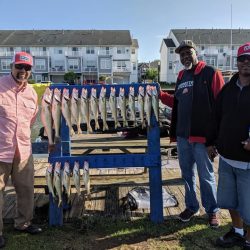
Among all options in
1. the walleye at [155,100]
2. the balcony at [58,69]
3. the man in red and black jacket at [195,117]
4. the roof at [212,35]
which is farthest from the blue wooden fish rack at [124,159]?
the roof at [212,35]

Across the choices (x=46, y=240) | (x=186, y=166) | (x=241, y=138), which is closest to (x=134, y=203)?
(x=186, y=166)

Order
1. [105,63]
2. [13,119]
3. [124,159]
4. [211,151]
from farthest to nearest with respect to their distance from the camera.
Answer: [105,63]
[124,159]
[211,151]
[13,119]

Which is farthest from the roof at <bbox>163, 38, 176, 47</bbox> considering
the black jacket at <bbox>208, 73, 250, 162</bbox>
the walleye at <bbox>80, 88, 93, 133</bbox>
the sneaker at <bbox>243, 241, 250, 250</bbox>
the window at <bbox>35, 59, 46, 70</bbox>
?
the sneaker at <bbox>243, 241, 250, 250</bbox>

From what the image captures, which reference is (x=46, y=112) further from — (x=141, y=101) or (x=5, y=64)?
(x=5, y=64)

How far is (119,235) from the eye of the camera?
420cm

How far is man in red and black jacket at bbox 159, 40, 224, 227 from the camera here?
4.03 m

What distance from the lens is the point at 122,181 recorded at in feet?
21.0

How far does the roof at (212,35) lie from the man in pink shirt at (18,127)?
63.0m

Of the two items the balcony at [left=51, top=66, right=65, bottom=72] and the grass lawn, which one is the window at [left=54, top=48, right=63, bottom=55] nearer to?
the balcony at [left=51, top=66, right=65, bottom=72]

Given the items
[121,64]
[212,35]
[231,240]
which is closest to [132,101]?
[231,240]

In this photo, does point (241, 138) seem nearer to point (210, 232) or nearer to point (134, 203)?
point (210, 232)

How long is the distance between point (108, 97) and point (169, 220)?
191 centimetres

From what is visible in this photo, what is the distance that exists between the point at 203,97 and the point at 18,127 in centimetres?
224

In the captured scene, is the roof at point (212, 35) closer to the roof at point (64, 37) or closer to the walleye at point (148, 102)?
the roof at point (64, 37)
